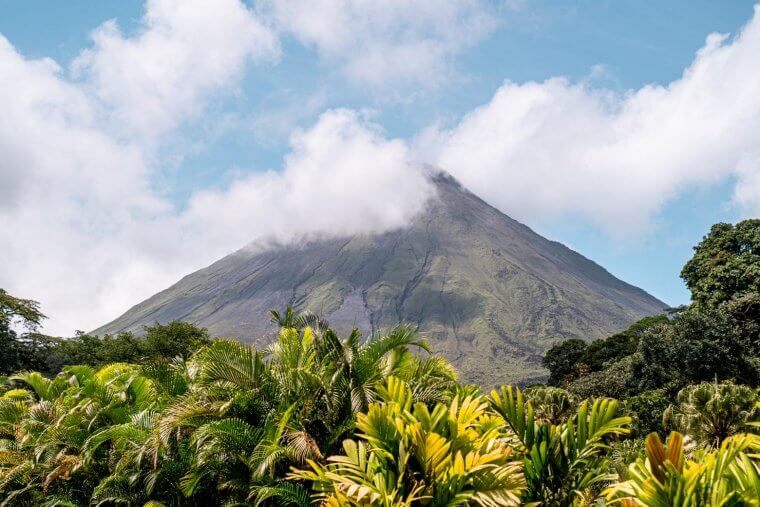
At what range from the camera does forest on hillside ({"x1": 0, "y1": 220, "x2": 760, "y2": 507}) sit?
3.31 m

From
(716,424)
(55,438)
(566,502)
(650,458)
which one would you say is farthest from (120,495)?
(716,424)

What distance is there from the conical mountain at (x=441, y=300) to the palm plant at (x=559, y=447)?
11690 centimetres

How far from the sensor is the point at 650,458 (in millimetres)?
2596

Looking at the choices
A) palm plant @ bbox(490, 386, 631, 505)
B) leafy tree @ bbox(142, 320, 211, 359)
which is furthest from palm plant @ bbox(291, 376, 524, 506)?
leafy tree @ bbox(142, 320, 211, 359)

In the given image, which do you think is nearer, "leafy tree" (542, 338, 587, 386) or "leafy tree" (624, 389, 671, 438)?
"leafy tree" (624, 389, 671, 438)

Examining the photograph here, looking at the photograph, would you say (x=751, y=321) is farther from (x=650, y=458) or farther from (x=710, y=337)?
(x=650, y=458)

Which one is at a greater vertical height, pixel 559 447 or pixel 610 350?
pixel 610 350

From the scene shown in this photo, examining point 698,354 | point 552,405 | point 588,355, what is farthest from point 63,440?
point 588,355

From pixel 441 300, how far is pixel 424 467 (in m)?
166

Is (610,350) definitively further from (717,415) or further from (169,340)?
(169,340)

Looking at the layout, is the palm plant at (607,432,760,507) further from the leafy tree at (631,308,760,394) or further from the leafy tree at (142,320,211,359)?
the leafy tree at (142,320,211,359)

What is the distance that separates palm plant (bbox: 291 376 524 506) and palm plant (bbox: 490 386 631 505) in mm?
195

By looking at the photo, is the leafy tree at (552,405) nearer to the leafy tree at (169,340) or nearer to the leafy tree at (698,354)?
the leafy tree at (698,354)

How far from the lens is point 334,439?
565 centimetres
